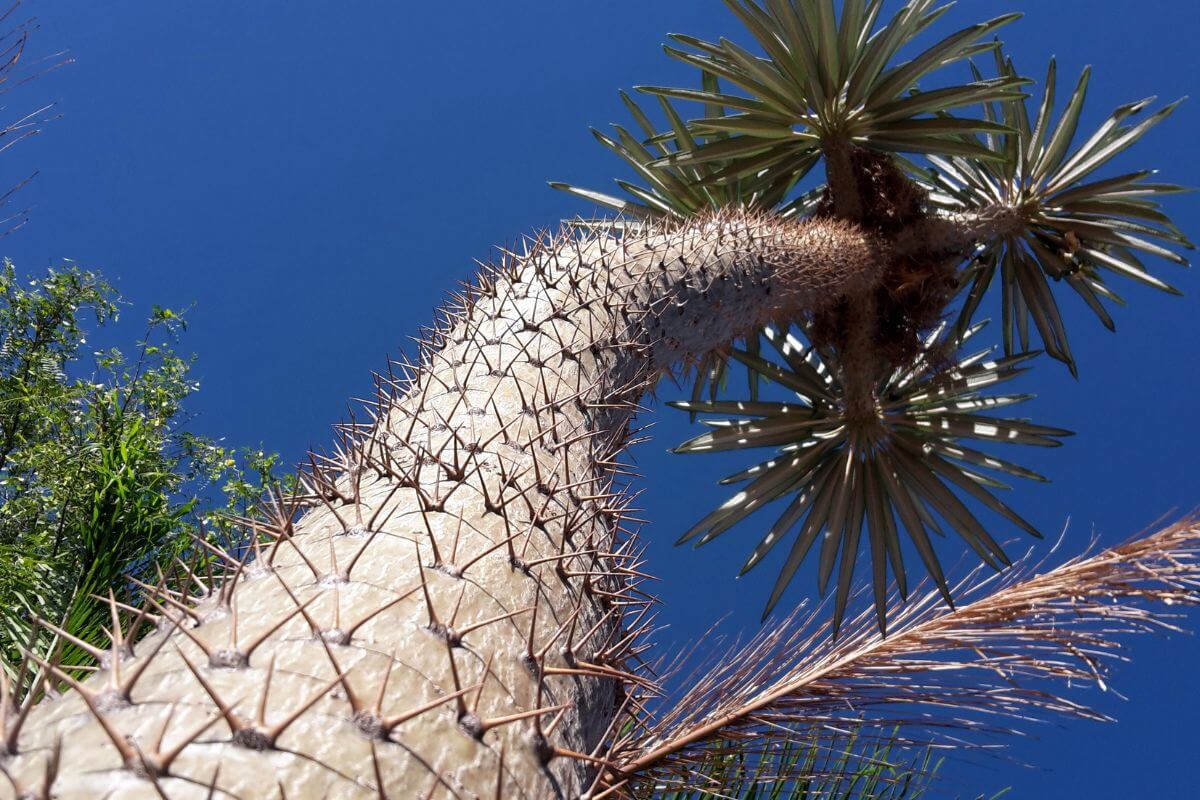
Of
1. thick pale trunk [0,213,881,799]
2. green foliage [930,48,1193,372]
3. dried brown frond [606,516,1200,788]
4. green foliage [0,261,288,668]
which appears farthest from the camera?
green foliage [930,48,1193,372]

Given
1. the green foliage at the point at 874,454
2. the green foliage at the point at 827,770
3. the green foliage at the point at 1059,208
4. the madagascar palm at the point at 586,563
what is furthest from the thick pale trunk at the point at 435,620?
the green foliage at the point at 1059,208

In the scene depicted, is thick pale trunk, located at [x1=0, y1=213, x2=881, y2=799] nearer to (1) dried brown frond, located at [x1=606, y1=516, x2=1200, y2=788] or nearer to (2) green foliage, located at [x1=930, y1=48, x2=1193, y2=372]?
(1) dried brown frond, located at [x1=606, y1=516, x2=1200, y2=788]

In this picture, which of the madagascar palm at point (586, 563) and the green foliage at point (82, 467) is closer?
the madagascar palm at point (586, 563)

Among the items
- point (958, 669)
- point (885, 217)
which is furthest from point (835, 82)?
point (958, 669)

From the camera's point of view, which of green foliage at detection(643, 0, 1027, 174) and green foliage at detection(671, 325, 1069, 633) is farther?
green foliage at detection(671, 325, 1069, 633)

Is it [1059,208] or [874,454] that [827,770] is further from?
[1059,208]

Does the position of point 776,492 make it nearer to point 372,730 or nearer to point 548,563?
point 548,563

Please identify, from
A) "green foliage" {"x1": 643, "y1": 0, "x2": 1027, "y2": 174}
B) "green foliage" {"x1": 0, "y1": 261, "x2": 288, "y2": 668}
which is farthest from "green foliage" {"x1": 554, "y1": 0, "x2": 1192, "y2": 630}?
"green foliage" {"x1": 0, "y1": 261, "x2": 288, "y2": 668}

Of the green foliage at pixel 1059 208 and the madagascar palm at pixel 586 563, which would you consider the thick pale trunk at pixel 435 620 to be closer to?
the madagascar palm at pixel 586 563
